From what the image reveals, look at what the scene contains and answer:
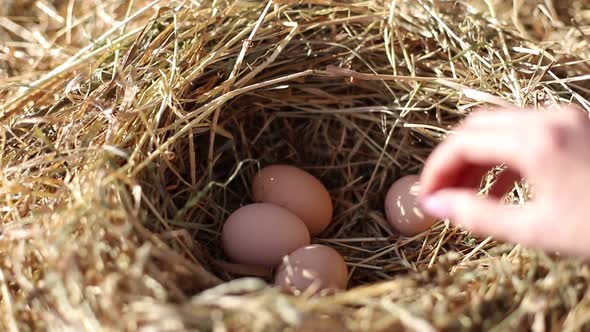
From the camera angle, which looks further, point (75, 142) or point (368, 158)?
point (368, 158)

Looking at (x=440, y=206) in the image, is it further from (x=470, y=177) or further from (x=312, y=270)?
(x=312, y=270)

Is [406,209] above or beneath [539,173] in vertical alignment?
beneath

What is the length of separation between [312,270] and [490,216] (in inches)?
12.8

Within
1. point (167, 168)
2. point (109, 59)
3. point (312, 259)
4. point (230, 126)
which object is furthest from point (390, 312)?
point (109, 59)

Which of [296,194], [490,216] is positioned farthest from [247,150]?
[490,216]

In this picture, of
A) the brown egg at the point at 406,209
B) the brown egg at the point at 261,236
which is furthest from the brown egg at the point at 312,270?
the brown egg at the point at 406,209

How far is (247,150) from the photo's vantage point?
55.3 inches

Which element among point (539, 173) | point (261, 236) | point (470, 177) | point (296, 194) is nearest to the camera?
point (539, 173)

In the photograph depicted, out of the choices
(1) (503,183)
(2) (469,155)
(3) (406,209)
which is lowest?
(3) (406,209)

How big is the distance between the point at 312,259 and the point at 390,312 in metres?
0.25

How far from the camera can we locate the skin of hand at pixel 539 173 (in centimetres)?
87

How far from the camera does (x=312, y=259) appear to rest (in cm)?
A: 115

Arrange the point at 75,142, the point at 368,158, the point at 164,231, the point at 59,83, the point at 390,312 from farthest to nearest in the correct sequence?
the point at 368,158, the point at 59,83, the point at 75,142, the point at 164,231, the point at 390,312

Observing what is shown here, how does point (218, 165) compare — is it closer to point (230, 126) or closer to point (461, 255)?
point (230, 126)
